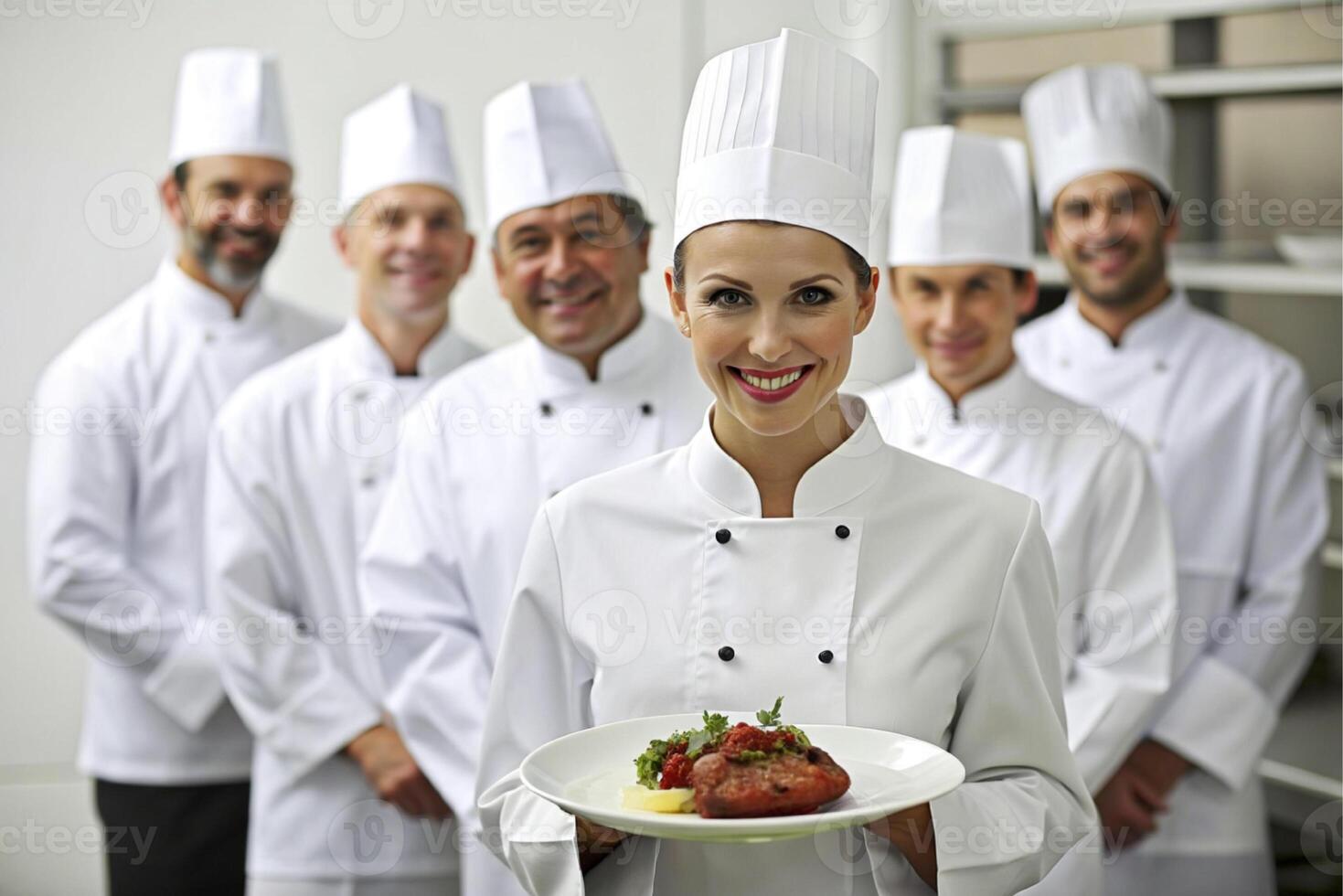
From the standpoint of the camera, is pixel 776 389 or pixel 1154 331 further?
pixel 1154 331

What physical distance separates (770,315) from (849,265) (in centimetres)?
9

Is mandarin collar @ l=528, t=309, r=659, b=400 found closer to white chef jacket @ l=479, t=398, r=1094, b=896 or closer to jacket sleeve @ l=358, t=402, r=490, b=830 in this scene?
jacket sleeve @ l=358, t=402, r=490, b=830

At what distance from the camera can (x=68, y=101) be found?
8.48ft

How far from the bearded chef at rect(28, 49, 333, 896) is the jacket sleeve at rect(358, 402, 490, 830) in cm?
53

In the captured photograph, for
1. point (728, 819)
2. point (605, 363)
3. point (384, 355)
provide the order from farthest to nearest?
point (384, 355) → point (605, 363) → point (728, 819)

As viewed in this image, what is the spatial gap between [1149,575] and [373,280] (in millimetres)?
1291

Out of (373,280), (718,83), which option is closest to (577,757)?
(718,83)

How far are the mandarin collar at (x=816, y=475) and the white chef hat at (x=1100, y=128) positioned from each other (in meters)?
1.39

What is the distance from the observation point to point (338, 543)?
235cm

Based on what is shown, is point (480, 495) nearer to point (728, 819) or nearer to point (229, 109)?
point (229, 109)

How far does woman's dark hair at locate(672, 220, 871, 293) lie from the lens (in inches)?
46.6

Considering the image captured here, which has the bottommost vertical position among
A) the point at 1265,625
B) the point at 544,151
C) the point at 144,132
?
the point at 1265,625

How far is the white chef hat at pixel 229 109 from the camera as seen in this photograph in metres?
2.54

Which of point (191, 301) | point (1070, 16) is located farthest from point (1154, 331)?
point (191, 301)
